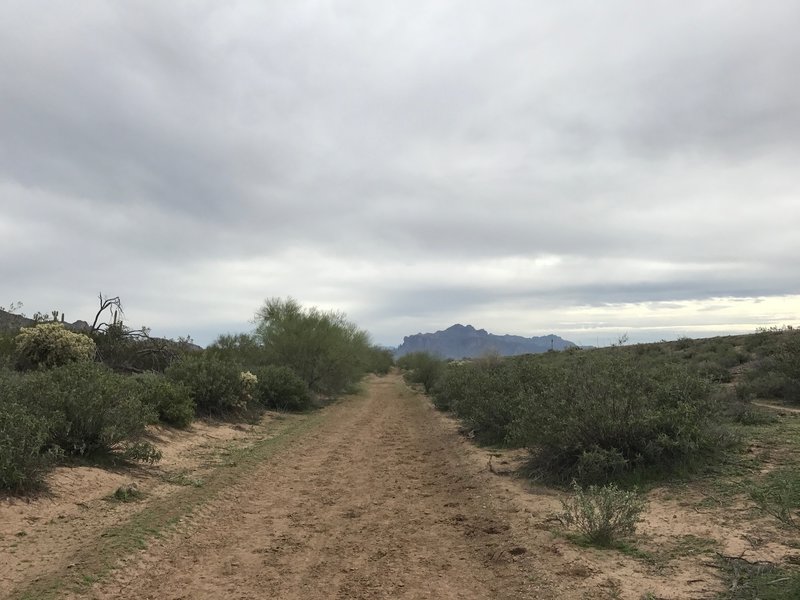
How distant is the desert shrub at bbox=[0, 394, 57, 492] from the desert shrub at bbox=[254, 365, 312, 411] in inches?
590

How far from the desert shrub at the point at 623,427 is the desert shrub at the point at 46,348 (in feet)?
42.1

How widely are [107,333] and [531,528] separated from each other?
56.7ft

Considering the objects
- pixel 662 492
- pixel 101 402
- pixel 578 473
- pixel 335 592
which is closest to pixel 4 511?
pixel 101 402

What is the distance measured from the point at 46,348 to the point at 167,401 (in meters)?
4.36

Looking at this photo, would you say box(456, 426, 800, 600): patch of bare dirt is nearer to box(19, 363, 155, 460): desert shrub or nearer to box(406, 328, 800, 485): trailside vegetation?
box(406, 328, 800, 485): trailside vegetation

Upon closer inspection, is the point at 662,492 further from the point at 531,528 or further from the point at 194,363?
the point at 194,363

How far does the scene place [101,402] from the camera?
29.6ft

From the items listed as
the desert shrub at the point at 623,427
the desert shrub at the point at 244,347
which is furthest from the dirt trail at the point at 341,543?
the desert shrub at the point at 244,347

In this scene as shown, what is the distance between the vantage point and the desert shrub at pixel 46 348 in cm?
1516

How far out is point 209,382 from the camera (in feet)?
56.9

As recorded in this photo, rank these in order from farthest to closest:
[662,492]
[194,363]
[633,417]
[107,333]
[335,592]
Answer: [107,333] → [194,363] → [633,417] → [662,492] → [335,592]

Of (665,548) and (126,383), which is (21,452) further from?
(665,548)

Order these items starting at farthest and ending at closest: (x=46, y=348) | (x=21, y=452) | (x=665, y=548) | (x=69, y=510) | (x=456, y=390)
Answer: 1. (x=456, y=390)
2. (x=46, y=348)
3. (x=69, y=510)
4. (x=21, y=452)
5. (x=665, y=548)

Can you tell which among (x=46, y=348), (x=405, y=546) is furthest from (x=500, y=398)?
(x=46, y=348)
